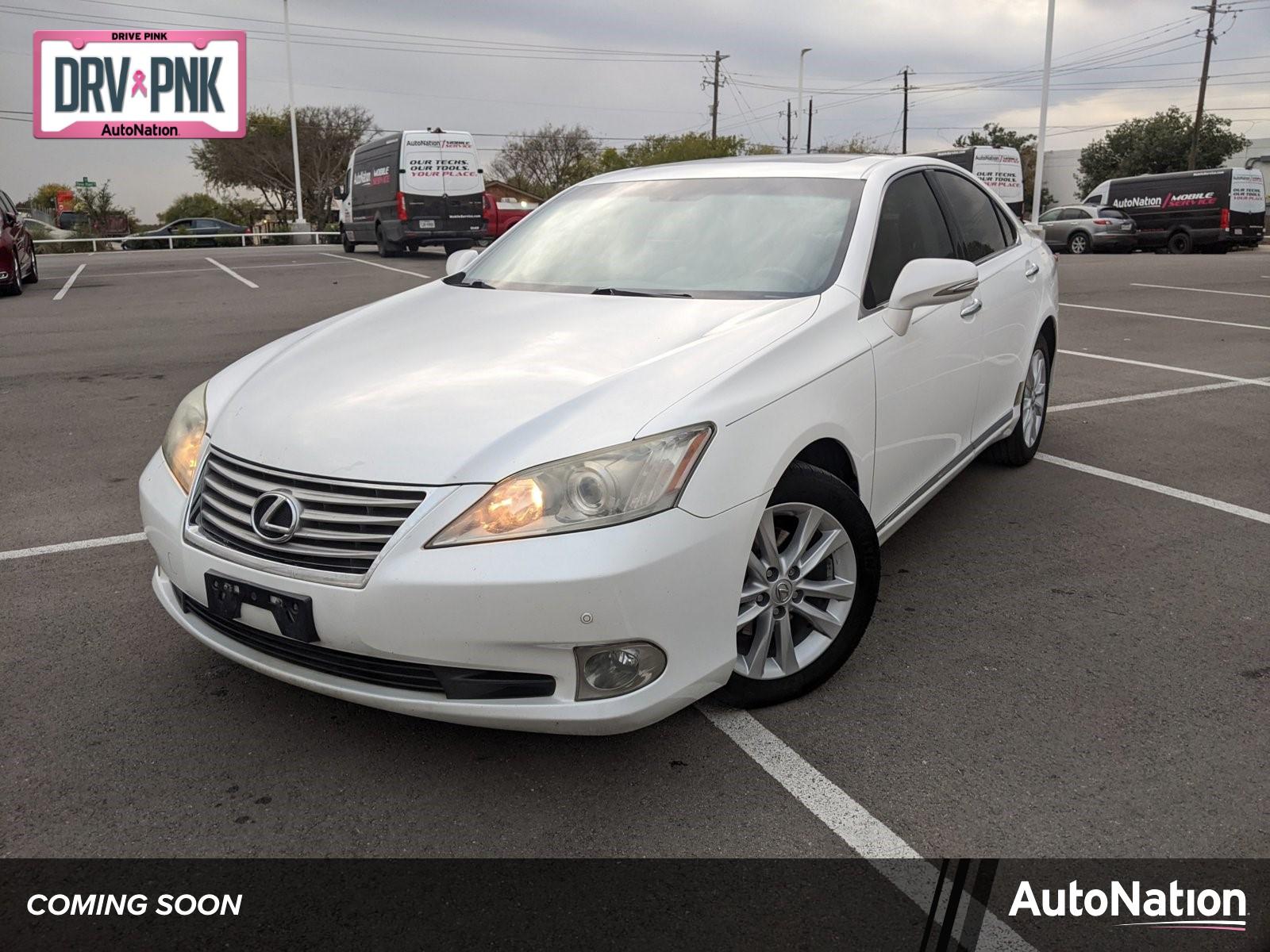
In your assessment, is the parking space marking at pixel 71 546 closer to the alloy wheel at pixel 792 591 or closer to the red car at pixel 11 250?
the alloy wheel at pixel 792 591

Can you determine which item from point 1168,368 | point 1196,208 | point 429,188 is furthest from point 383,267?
point 1196,208

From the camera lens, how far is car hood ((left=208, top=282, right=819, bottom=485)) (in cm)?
258

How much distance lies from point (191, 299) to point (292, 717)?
1373 centimetres

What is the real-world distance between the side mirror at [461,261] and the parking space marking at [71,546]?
1.66 meters

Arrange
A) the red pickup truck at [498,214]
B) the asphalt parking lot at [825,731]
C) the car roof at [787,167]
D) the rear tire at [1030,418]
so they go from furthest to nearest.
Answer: the red pickup truck at [498,214], the rear tire at [1030,418], the car roof at [787,167], the asphalt parking lot at [825,731]

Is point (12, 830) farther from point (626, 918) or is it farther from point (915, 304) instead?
point (915, 304)

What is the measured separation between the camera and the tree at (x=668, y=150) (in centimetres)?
6956

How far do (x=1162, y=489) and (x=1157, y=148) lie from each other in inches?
2182

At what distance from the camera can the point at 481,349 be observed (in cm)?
316

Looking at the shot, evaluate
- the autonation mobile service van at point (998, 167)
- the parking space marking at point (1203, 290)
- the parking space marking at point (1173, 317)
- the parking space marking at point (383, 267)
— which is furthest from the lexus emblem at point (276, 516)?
the autonation mobile service van at point (998, 167)

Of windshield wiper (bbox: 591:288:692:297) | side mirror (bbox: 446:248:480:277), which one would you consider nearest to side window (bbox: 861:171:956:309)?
windshield wiper (bbox: 591:288:692:297)

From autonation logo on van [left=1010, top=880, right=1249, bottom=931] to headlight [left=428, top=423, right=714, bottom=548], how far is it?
1.16 metres

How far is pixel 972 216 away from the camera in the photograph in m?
4.82

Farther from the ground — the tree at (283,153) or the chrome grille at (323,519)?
the tree at (283,153)
